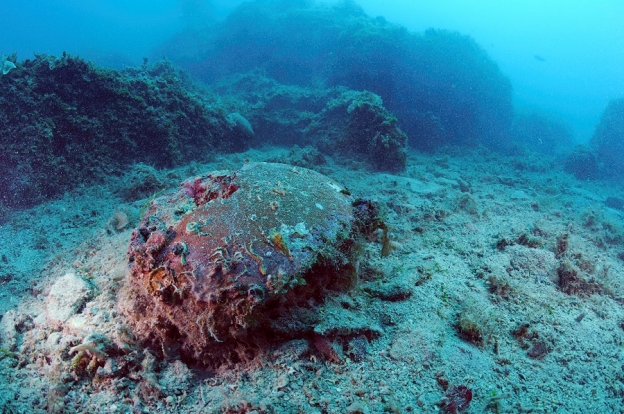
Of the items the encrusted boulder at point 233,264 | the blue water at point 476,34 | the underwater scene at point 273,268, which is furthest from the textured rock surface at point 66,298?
the blue water at point 476,34

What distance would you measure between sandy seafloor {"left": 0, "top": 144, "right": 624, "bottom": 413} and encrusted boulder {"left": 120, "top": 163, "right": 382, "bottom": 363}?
0.28m

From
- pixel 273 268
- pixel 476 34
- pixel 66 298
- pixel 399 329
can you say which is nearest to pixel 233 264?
pixel 273 268

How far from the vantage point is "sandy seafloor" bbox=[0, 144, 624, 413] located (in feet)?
6.98

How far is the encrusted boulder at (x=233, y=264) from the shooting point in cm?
210

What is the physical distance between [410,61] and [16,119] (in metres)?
15.0

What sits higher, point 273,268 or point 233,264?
point 233,264

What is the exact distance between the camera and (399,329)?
275cm

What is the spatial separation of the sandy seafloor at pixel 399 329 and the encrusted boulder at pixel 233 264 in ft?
0.93

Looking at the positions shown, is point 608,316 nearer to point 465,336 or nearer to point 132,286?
point 465,336

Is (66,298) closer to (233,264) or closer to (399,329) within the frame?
(233,264)

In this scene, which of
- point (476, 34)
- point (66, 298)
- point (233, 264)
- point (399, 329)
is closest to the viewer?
point (233, 264)

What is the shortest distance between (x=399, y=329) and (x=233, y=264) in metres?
1.63

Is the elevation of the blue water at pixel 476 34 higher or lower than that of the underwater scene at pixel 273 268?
higher

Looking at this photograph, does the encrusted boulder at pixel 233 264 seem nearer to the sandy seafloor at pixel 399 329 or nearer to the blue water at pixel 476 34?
the sandy seafloor at pixel 399 329
